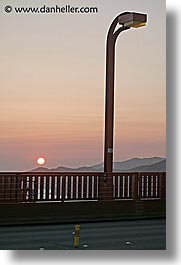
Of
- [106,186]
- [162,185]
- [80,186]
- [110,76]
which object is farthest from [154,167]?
[110,76]

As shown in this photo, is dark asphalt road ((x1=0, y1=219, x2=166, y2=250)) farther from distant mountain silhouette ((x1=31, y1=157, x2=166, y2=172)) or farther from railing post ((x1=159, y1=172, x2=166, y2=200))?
distant mountain silhouette ((x1=31, y1=157, x2=166, y2=172))

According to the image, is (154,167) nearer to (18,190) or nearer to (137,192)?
(137,192)

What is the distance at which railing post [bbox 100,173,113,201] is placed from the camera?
38.0 feet

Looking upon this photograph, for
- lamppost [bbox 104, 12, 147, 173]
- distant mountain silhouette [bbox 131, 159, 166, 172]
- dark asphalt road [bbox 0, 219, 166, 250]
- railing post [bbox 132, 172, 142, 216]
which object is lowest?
dark asphalt road [bbox 0, 219, 166, 250]

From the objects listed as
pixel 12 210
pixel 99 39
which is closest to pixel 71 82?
pixel 99 39

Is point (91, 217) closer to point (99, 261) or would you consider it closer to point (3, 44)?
point (99, 261)

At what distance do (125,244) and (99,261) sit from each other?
28 centimetres

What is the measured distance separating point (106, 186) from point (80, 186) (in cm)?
21

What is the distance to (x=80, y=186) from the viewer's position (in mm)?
11703

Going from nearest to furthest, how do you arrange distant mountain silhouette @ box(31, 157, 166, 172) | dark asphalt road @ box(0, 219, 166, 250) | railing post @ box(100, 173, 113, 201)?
dark asphalt road @ box(0, 219, 166, 250) → distant mountain silhouette @ box(31, 157, 166, 172) → railing post @ box(100, 173, 113, 201)

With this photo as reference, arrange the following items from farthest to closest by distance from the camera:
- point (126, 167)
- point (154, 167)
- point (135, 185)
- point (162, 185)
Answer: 1. point (135, 185)
2. point (126, 167)
3. point (154, 167)
4. point (162, 185)

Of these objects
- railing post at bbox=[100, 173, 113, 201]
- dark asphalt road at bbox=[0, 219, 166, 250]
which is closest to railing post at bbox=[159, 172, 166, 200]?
dark asphalt road at bbox=[0, 219, 166, 250]

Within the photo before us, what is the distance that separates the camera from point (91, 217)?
11562 millimetres

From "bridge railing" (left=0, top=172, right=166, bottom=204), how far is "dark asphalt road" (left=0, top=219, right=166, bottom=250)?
0.21 metres
